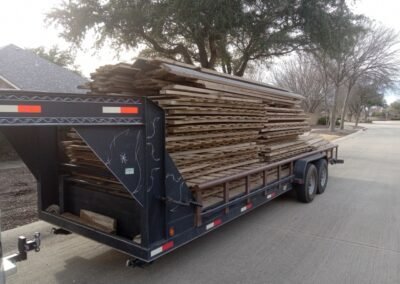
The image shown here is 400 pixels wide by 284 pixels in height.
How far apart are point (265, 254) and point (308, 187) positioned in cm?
301

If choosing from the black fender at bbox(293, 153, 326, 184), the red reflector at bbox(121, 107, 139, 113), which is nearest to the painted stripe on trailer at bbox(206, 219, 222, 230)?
the red reflector at bbox(121, 107, 139, 113)

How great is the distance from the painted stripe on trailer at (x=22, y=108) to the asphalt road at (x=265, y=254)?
89.6 inches

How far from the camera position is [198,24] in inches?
499

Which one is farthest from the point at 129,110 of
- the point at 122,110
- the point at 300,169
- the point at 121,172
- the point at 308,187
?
the point at 308,187

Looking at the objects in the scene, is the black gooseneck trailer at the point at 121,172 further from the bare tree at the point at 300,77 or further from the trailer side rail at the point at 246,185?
the bare tree at the point at 300,77

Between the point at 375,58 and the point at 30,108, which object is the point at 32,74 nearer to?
the point at 30,108

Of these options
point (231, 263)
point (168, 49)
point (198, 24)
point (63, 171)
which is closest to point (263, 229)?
point (231, 263)

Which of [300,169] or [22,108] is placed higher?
[22,108]

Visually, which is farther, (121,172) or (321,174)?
(321,174)

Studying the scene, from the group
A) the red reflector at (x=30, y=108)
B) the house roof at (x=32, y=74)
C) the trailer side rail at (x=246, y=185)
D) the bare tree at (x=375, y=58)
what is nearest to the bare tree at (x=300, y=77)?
the bare tree at (x=375, y=58)

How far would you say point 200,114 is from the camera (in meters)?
4.79

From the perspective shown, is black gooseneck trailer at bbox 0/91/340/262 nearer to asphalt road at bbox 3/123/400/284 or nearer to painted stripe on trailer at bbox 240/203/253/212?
painted stripe on trailer at bbox 240/203/253/212

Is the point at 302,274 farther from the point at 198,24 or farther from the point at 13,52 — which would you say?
the point at 13,52

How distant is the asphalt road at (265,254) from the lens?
3.97 m
